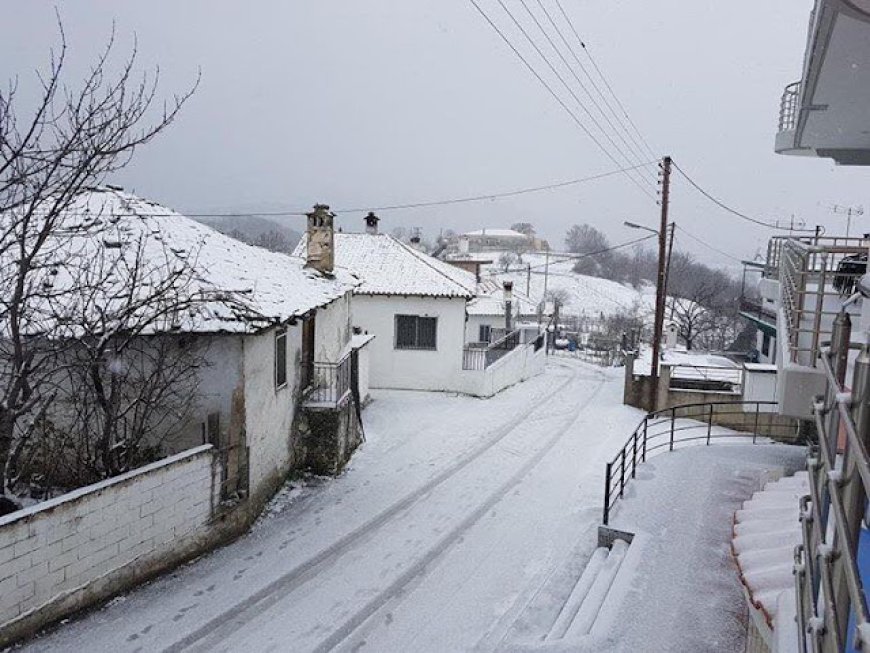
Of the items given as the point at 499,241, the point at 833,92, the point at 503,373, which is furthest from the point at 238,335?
the point at 499,241

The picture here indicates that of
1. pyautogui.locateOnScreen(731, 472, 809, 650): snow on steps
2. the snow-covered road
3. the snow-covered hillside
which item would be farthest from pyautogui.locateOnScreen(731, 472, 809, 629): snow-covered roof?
the snow-covered hillside

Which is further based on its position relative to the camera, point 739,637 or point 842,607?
point 739,637

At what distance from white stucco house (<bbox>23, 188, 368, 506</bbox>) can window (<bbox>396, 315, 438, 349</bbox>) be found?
6214 millimetres

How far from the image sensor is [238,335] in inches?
395

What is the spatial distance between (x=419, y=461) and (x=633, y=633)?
30.1 ft

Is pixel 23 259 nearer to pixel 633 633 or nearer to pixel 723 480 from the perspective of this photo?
pixel 633 633

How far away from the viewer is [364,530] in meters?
10.9

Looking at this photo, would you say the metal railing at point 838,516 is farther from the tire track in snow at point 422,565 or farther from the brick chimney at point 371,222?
the brick chimney at point 371,222

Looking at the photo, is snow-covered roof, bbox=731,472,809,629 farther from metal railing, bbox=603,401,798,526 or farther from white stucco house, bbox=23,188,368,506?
white stucco house, bbox=23,188,368,506

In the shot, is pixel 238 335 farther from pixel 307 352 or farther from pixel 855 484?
pixel 855 484

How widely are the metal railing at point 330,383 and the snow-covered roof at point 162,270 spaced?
57.4 inches

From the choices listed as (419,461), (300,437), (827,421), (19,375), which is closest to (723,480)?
(419,461)

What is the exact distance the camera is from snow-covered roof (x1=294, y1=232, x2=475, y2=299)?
71.9 ft

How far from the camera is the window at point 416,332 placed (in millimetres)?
22234
